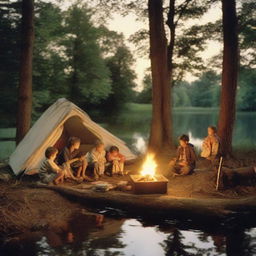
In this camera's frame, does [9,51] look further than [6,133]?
No

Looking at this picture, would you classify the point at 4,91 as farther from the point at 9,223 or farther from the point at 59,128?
the point at 9,223

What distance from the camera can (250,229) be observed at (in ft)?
17.7

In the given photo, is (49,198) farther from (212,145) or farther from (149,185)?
(212,145)

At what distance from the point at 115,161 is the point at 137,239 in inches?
149

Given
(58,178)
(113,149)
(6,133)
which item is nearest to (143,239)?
(58,178)

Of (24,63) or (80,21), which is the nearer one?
(24,63)

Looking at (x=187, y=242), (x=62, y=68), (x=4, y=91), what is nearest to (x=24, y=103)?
(x=187, y=242)

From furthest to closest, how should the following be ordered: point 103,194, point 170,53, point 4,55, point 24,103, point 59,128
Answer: point 4,55, point 170,53, point 24,103, point 59,128, point 103,194

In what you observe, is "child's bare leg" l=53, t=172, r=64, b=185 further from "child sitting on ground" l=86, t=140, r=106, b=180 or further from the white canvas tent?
"child sitting on ground" l=86, t=140, r=106, b=180

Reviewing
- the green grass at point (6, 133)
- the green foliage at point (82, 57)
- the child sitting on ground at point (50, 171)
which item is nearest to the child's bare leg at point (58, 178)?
the child sitting on ground at point (50, 171)

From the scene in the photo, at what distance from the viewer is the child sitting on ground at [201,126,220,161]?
27.9ft

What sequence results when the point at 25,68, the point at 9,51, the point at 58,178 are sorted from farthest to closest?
the point at 9,51 → the point at 25,68 → the point at 58,178

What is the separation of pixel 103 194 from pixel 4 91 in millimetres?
14960

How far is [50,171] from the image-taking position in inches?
301
